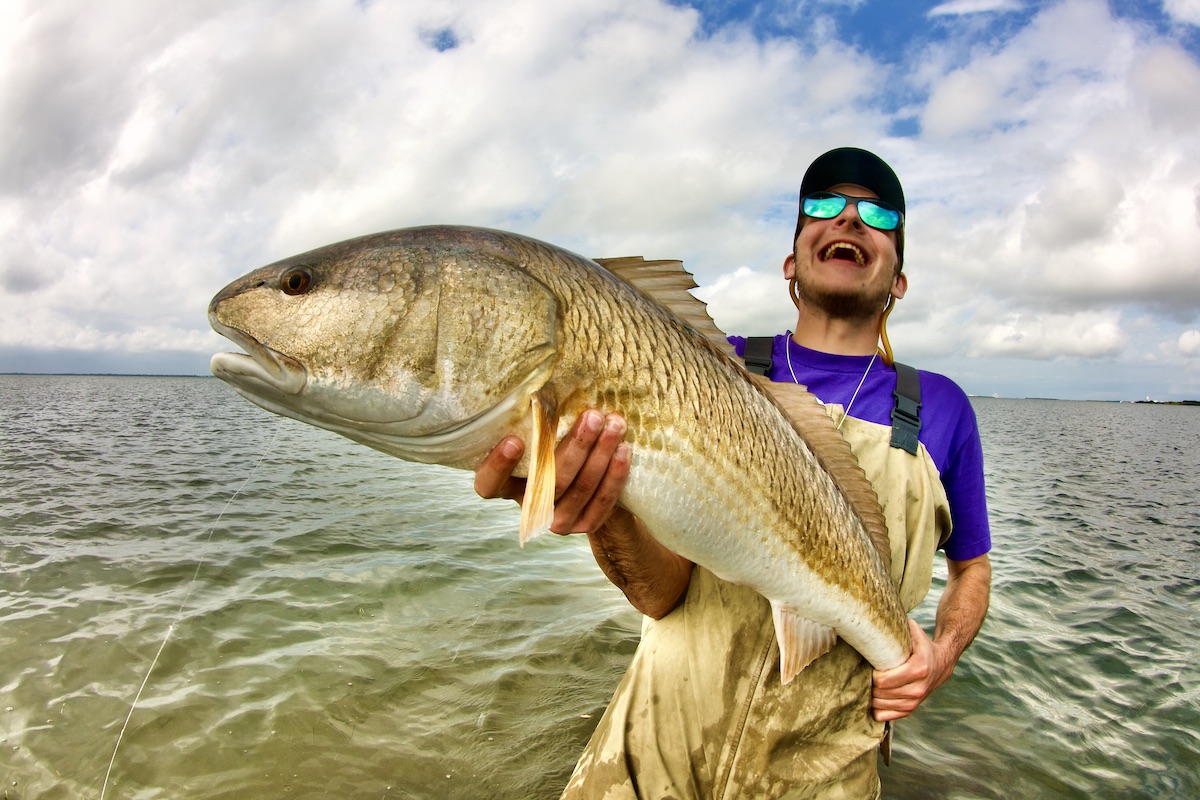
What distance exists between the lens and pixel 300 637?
6262 mm

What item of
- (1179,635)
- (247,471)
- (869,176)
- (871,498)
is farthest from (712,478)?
(247,471)

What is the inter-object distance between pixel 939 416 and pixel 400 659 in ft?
16.1

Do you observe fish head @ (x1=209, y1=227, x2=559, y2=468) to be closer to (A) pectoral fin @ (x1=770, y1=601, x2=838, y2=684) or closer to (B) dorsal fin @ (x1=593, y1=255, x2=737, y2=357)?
(B) dorsal fin @ (x1=593, y1=255, x2=737, y2=357)

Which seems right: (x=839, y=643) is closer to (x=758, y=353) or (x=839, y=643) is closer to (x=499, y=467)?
(x=758, y=353)

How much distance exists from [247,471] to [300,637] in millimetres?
11816

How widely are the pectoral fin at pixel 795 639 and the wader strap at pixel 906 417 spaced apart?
2.85 feet

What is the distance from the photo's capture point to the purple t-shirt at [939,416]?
A: 2.96m

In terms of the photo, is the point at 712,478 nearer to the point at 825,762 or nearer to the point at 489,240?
the point at 489,240

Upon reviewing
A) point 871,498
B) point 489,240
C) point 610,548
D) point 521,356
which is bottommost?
point 610,548

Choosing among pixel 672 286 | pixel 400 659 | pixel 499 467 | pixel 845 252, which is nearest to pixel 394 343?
pixel 499 467

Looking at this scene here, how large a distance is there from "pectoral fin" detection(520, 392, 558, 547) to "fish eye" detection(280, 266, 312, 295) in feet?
2.32

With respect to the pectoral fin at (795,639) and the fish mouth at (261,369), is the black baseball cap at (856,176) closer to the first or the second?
the pectoral fin at (795,639)

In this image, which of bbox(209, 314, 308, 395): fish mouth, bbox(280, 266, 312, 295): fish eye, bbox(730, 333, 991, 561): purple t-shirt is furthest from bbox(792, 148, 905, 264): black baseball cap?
bbox(209, 314, 308, 395): fish mouth

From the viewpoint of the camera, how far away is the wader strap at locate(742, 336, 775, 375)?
3.07 metres
